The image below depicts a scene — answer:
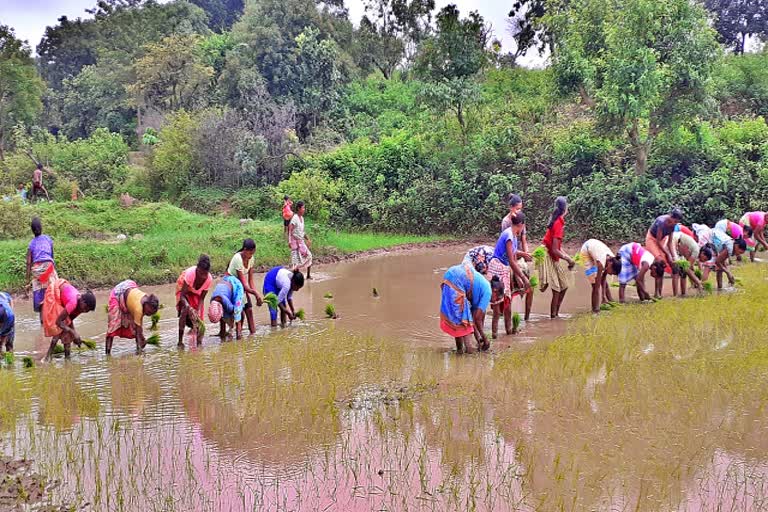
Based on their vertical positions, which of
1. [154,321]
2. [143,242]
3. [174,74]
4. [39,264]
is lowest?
[154,321]

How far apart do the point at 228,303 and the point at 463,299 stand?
128 inches

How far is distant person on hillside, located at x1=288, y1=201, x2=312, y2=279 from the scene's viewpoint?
14.4 m

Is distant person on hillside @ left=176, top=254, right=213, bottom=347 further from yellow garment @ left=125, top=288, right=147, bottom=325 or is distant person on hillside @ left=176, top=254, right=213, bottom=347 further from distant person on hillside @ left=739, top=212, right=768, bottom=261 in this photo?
distant person on hillside @ left=739, top=212, right=768, bottom=261

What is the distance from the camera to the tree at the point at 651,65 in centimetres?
1834

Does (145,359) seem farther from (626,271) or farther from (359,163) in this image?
(359,163)

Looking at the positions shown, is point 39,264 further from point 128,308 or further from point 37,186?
point 37,186

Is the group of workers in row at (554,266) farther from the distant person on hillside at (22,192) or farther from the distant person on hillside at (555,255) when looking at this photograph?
the distant person on hillside at (22,192)

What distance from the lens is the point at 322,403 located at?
7.05 metres

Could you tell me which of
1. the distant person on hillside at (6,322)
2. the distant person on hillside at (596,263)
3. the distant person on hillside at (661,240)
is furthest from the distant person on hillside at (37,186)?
the distant person on hillside at (661,240)

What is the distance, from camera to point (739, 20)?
33.2m

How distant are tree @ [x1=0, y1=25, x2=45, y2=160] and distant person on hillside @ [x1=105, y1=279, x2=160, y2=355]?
26951 mm

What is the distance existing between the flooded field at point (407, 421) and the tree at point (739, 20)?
27.9 meters

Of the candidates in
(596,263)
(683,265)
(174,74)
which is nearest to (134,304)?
(596,263)

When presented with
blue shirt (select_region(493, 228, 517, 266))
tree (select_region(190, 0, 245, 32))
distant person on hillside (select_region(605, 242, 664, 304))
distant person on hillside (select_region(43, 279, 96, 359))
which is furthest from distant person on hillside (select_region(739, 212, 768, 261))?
tree (select_region(190, 0, 245, 32))
